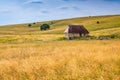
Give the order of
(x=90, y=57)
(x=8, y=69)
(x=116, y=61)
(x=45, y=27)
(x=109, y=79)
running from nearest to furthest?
(x=109, y=79)
(x=8, y=69)
(x=116, y=61)
(x=90, y=57)
(x=45, y=27)

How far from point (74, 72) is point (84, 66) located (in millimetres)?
1173

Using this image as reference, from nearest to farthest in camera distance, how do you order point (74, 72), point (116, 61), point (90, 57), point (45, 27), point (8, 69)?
point (74, 72) → point (8, 69) → point (116, 61) → point (90, 57) → point (45, 27)

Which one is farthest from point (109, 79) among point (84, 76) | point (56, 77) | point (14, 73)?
point (14, 73)

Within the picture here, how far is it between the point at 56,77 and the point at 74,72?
26.6 inches

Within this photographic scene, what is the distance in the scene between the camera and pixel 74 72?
922 centimetres

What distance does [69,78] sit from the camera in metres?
8.75

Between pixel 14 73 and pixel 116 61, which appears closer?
pixel 14 73

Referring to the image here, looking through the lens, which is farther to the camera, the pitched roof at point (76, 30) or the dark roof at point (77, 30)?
the dark roof at point (77, 30)

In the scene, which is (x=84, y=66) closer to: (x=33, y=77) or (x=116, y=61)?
(x=116, y=61)

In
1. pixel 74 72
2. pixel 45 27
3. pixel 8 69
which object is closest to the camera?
pixel 74 72

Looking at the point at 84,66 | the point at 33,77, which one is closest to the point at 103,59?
the point at 84,66

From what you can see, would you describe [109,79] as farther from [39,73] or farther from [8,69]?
[8,69]

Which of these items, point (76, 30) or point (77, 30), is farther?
point (77, 30)

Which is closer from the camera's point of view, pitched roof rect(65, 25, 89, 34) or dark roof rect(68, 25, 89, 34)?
pitched roof rect(65, 25, 89, 34)
